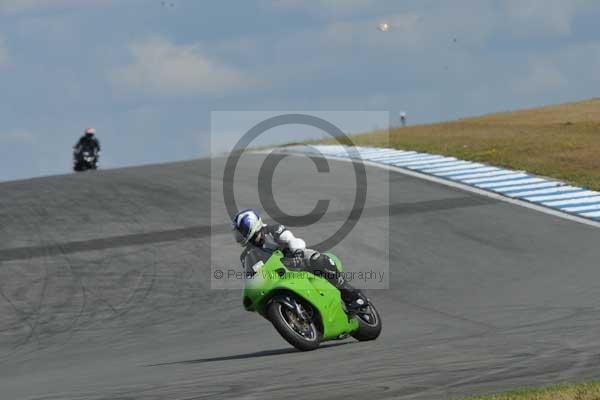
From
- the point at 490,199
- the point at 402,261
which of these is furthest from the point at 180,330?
the point at 490,199

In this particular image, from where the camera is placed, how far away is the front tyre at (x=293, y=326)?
11336mm

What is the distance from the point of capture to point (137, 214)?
2522 cm

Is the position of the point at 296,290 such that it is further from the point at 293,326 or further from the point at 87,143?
the point at 87,143

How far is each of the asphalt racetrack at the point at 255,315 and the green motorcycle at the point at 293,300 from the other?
0.82 ft

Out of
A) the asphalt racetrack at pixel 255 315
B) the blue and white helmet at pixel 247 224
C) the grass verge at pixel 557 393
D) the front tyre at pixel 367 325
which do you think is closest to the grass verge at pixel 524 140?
the asphalt racetrack at pixel 255 315

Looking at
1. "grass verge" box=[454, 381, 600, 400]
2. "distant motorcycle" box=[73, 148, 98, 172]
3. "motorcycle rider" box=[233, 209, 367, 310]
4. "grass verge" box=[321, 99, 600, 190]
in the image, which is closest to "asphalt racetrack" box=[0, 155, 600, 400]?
"grass verge" box=[454, 381, 600, 400]

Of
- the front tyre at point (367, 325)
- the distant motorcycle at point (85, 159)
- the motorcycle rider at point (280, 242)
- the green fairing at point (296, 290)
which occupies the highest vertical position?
the distant motorcycle at point (85, 159)

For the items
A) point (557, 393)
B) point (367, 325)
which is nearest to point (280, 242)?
point (367, 325)

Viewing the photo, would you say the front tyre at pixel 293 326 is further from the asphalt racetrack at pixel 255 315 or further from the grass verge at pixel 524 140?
the grass verge at pixel 524 140

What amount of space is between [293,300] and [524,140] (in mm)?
26087

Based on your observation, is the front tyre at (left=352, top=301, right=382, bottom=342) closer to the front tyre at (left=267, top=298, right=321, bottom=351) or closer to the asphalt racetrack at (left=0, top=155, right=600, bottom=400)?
the asphalt racetrack at (left=0, top=155, right=600, bottom=400)

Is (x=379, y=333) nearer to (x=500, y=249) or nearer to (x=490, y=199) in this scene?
(x=500, y=249)

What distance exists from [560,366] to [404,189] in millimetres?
18137

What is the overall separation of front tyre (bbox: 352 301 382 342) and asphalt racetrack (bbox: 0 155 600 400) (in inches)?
6.8
